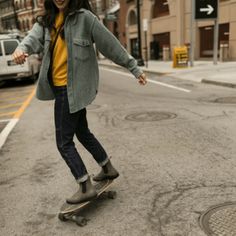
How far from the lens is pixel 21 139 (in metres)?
6.98

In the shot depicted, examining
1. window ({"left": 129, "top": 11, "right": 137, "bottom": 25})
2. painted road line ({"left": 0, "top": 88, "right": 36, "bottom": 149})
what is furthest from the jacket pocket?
window ({"left": 129, "top": 11, "right": 137, "bottom": 25})

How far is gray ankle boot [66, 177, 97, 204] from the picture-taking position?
3.61 m

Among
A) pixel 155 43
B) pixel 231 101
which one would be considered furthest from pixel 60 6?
pixel 155 43

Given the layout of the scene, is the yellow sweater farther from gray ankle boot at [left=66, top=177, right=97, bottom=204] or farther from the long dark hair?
gray ankle boot at [left=66, top=177, right=97, bottom=204]

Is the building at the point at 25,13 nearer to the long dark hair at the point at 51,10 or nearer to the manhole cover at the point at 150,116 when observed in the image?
the manhole cover at the point at 150,116

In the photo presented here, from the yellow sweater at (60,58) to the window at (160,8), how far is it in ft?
92.8

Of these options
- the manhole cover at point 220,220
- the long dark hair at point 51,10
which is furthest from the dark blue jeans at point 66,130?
the manhole cover at point 220,220

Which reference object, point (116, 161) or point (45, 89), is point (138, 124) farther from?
point (45, 89)

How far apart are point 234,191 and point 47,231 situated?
6.14 ft

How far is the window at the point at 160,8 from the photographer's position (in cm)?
3137

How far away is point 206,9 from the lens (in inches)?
793

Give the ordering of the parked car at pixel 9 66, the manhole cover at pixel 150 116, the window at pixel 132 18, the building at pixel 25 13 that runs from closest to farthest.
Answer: the manhole cover at pixel 150 116 → the parked car at pixel 9 66 → the window at pixel 132 18 → the building at pixel 25 13

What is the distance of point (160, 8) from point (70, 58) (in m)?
30.4

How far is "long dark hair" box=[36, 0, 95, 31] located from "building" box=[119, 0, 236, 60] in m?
20.3
